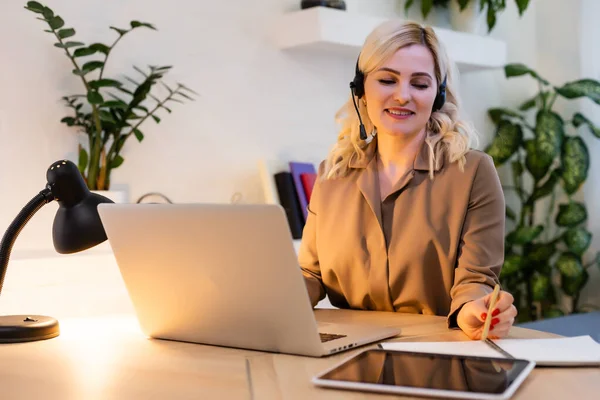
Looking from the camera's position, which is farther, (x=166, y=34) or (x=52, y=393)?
(x=166, y=34)

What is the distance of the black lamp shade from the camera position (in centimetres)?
149

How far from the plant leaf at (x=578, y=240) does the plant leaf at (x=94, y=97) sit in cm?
268

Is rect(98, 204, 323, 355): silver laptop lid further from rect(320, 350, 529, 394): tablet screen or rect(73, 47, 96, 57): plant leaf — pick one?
rect(73, 47, 96, 57): plant leaf

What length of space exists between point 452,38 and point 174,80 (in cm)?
142

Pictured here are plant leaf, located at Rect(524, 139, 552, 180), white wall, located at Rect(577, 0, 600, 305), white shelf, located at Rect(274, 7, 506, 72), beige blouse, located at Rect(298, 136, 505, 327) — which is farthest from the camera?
white wall, located at Rect(577, 0, 600, 305)

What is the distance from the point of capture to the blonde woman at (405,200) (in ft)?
6.12

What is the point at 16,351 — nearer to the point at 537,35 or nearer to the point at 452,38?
the point at 452,38

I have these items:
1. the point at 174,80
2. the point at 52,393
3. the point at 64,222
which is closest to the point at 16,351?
the point at 64,222

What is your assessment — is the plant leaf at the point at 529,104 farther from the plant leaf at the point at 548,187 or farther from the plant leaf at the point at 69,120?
the plant leaf at the point at 69,120

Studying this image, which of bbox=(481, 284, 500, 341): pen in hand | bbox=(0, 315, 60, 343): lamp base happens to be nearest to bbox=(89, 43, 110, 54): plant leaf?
bbox=(0, 315, 60, 343): lamp base

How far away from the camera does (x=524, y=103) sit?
4.60m

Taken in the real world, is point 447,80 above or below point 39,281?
above

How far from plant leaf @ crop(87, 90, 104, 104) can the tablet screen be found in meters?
1.82

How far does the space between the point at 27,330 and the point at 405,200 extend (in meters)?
0.91
